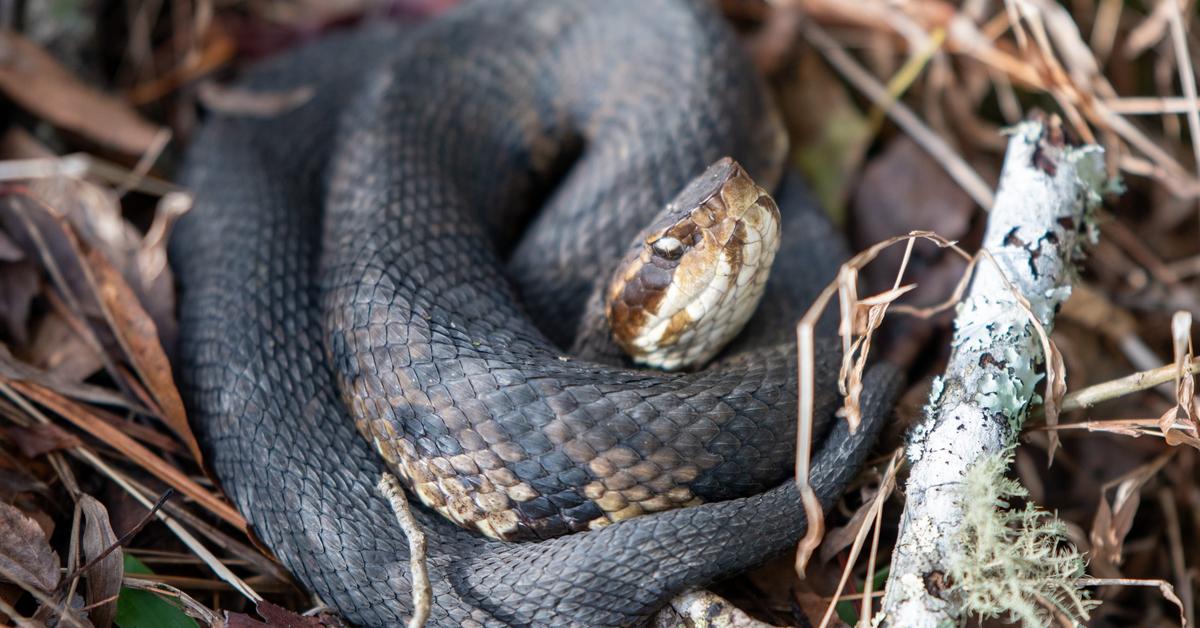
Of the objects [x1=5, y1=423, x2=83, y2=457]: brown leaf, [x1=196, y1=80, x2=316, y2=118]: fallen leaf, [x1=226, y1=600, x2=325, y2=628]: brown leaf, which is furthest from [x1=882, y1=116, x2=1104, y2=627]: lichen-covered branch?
[x1=196, y1=80, x2=316, y2=118]: fallen leaf

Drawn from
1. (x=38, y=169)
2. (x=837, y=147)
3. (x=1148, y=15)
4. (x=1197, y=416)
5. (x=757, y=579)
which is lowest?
(x=757, y=579)

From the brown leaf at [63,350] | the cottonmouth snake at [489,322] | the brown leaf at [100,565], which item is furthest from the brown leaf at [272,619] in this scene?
the brown leaf at [63,350]

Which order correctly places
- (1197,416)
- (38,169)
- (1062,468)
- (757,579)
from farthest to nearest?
1. (1062,468)
2. (38,169)
3. (757,579)
4. (1197,416)

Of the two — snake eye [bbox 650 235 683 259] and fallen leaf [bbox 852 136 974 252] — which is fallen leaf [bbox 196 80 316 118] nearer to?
snake eye [bbox 650 235 683 259]

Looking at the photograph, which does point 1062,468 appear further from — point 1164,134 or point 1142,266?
point 1164,134

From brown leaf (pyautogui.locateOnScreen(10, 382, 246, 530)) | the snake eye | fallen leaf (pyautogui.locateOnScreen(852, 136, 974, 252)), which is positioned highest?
fallen leaf (pyautogui.locateOnScreen(852, 136, 974, 252))

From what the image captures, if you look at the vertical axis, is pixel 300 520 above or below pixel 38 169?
below

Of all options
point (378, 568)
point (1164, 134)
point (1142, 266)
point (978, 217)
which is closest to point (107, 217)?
point (378, 568)
